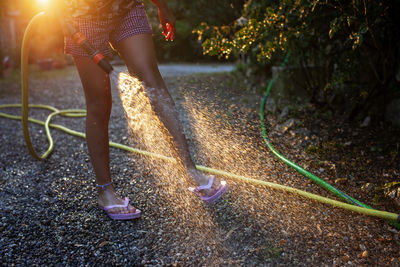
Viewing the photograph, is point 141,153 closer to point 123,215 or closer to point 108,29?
point 123,215

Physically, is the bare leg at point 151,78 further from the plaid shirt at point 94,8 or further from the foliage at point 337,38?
the foliage at point 337,38

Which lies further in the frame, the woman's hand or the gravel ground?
the woman's hand

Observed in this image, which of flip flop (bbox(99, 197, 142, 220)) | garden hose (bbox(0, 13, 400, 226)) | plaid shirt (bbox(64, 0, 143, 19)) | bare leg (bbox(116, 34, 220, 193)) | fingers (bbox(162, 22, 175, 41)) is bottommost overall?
flip flop (bbox(99, 197, 142, 220))

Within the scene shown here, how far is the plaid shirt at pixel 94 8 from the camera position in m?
1.61

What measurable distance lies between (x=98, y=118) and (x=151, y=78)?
0.34m

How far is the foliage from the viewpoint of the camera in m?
2.30

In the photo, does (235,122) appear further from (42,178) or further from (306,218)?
(42,178)

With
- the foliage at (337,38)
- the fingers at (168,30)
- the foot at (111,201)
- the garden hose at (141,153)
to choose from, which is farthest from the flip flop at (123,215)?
the foliage at (337,38)

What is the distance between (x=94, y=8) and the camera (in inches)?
63.3

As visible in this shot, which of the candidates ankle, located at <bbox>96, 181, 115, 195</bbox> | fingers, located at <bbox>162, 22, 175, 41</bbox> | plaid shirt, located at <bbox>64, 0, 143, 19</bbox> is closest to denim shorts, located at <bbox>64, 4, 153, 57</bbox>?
plaid shirt, located at <bbox>64, 0, 143, 19</bbox>

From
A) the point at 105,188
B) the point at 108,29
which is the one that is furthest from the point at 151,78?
the point at 105,188

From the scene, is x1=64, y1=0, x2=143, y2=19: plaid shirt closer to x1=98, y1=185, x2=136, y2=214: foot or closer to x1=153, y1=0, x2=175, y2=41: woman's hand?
x1=153, y1=0, x2=175, y2=41: woman's hand

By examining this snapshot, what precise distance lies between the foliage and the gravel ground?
0.56 metres

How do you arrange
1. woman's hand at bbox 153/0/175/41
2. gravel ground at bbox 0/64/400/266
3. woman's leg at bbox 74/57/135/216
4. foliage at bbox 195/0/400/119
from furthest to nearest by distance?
foliage at bbox 195/0/400/119 < woman's hand at bbox 153/0/175/41 < woman's leg at bbox 74/57/135/216 < gravel ground at bbox 0/64/400/266
